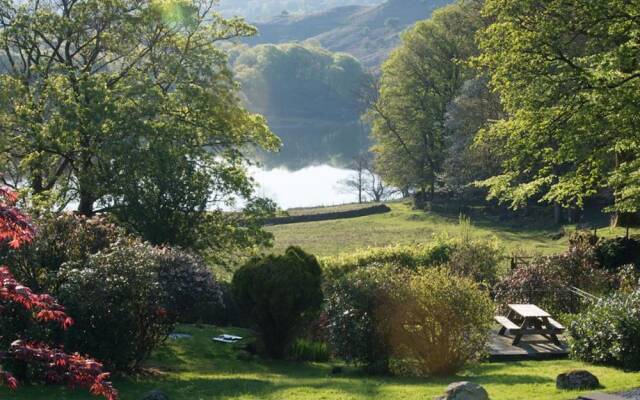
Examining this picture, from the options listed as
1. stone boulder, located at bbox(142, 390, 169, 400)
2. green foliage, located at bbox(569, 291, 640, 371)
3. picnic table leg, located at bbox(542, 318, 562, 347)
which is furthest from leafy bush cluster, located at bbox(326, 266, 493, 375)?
stone boulder, located at bbox(142, 390, 169, 400)

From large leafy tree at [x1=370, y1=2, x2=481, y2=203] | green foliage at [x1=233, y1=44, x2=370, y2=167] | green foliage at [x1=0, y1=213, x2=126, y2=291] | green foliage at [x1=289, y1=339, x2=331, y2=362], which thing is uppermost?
green foliage at [x1=233, y1=44, x2=370, y2=167]

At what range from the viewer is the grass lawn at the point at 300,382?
1488 cm

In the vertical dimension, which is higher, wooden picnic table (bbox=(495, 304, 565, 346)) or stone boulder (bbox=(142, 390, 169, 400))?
wooden picnic table (bbox=(495, 304, 565, 346))

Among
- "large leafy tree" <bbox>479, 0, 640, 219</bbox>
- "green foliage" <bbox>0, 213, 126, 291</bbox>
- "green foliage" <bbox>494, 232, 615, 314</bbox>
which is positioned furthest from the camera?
"green foliage" <bbox>494, 232, 615, 314</bbox>

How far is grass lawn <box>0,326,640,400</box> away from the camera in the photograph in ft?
48.8

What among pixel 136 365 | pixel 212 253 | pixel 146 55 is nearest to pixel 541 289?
pixel 212 253

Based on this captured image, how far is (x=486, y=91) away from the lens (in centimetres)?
5838

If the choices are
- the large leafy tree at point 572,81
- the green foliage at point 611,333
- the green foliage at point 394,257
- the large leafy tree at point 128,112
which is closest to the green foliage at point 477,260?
the green foliage at point 394,257

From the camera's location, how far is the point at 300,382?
17469 millimetres

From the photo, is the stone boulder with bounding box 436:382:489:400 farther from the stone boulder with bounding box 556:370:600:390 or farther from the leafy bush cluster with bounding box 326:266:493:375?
the leafy bush cluster with bounding box 326:266:493:375

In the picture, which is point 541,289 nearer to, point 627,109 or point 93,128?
point 627,109

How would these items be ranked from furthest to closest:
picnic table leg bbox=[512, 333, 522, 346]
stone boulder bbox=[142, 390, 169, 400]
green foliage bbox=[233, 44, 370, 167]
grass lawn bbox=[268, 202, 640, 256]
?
green foliage bbox=[233, 44, 370, 167] < grass lawn bbox=[268, 202, 640, 256] < picnic table leg bbox=[512, 333, 522, 346] < stone boulder bbox=[142, 390, 169, 400]

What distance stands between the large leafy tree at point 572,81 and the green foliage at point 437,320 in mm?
8743

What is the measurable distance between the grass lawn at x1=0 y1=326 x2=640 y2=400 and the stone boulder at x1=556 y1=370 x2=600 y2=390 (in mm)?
225
